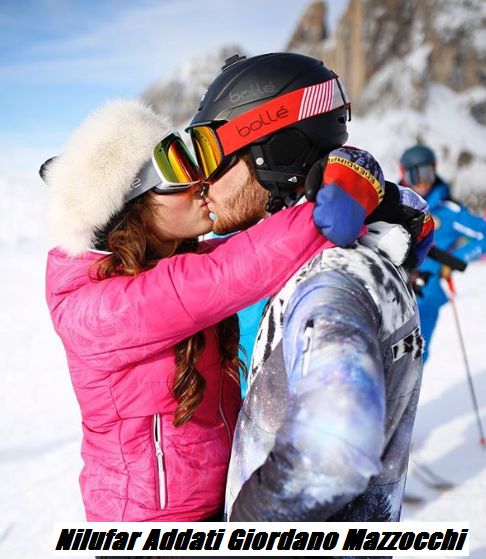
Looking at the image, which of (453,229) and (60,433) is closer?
(60,433)

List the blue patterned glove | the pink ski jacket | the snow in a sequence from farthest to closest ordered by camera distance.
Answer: the snow, the pink ski jacket, the blue patterned glove

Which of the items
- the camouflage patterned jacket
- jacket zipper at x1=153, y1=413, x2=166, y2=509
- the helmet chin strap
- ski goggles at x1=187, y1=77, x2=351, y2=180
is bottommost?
jacket zipper at x1=153, y1=413, x2=166, y2=509

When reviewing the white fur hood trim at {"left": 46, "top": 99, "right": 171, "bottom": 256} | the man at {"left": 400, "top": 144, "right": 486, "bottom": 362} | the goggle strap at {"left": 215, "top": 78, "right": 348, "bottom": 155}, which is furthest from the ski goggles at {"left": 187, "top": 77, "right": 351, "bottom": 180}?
the man at {"left": 400, "top": 144, "right": 486, "bottom": 362}

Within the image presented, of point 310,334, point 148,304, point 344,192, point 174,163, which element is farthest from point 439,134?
point 310,334

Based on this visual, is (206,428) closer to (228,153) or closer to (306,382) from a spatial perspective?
(306,382)

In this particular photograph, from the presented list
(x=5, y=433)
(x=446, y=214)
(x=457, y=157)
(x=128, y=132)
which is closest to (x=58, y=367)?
(x=5, y=433)

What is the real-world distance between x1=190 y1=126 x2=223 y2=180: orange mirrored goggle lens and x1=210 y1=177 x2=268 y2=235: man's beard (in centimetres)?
10

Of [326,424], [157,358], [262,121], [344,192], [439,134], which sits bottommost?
[439,134]

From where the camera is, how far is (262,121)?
5.42 ft

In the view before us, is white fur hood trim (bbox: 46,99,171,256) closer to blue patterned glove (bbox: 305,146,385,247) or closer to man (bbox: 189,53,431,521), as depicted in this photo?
man (bbox: 189,53,431,521)

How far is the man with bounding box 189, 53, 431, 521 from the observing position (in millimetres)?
980

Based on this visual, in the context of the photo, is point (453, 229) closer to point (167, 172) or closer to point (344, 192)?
point (167, 172)

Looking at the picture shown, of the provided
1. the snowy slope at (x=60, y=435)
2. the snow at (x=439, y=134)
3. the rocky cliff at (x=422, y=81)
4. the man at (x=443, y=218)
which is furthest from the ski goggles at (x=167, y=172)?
the rocky cliff at (x=422, y=81)

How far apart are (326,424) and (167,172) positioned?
3.76ft
